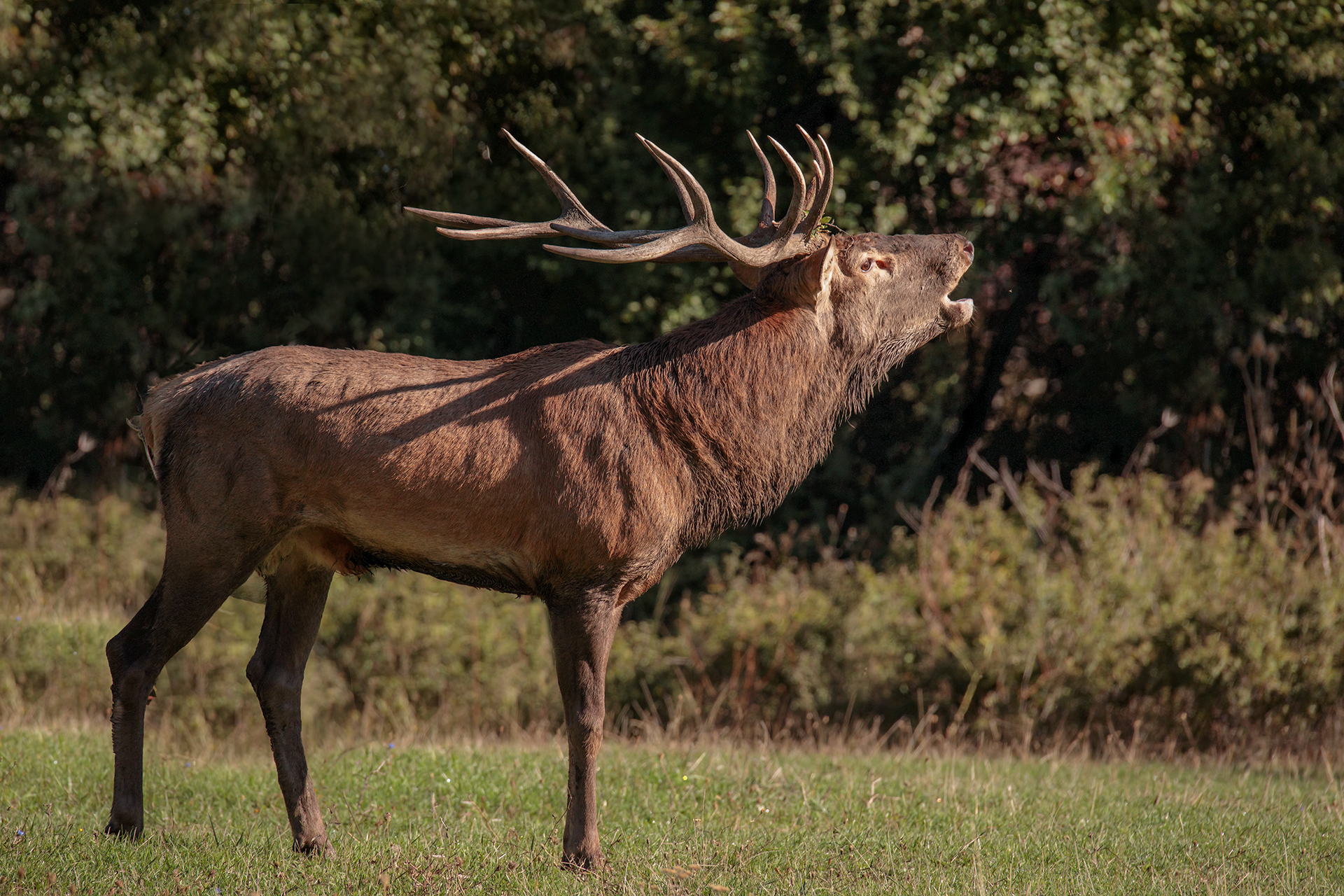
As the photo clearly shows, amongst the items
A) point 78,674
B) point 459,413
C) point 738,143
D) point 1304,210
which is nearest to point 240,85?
point 738,143

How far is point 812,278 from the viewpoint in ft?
16.8

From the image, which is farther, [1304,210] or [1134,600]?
[1304,210]

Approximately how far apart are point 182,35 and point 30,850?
892cm

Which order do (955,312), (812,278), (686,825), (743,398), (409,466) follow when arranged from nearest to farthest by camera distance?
(409,466)
(743,398)
(812,278)
(955,312)
(686,825)

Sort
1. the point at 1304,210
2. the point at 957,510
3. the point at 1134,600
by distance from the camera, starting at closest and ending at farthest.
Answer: the point at 1134,600 < the point at 957,510 < the point at 1304,210

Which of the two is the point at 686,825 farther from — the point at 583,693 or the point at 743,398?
the point at 743,398

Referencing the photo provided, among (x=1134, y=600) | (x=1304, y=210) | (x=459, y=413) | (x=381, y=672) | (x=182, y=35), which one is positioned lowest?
(x=381, y=672)

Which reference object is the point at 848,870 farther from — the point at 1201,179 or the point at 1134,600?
the point at 1201,179

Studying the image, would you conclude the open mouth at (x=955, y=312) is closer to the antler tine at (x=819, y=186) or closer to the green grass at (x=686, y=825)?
the antler tine at (x=819, y=186)

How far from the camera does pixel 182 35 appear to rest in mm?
11516

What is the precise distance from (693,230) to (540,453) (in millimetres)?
1073

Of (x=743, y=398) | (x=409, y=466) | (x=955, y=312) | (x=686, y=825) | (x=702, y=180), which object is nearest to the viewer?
(x=409, y=466)

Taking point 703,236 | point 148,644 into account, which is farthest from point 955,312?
point 148,644

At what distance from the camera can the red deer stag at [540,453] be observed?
466cm
